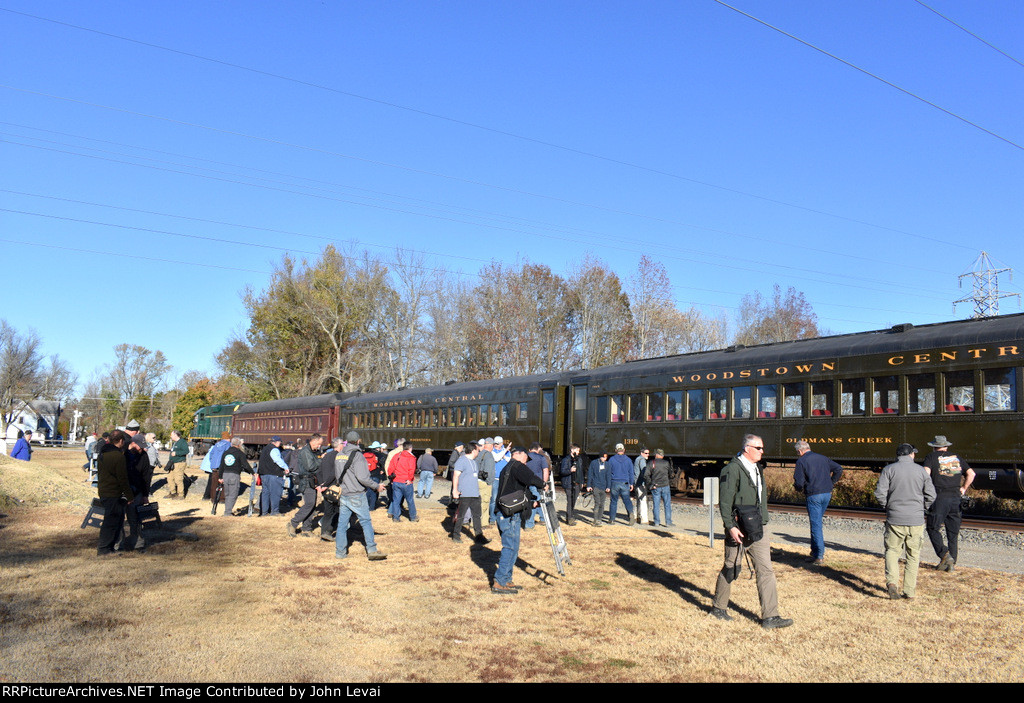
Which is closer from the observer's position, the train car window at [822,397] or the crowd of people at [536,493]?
the crowd of people at [536,493]

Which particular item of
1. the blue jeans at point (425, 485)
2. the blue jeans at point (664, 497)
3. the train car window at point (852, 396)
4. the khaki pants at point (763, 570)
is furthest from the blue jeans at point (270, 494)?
the train car window at point (852, 396)

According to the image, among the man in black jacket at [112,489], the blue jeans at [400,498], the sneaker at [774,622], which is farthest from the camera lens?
the blue jeans at [400,498]

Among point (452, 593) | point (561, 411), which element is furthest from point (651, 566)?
point (561, 411)

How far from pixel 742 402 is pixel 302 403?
2807cm

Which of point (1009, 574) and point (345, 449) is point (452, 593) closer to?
point (345, 449)

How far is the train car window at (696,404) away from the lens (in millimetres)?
19969

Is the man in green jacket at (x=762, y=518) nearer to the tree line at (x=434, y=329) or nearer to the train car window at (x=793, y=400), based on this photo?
the train car window at (x=793, y=400)

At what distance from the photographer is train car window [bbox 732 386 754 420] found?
61.9 feet

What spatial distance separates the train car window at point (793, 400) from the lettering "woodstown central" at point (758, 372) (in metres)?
0.34

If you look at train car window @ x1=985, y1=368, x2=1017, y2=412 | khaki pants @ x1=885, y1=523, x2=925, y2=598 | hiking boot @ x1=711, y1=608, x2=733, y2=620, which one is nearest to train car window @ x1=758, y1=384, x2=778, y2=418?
train car window @ x1=985, y1=368, x2=1017, y2=412

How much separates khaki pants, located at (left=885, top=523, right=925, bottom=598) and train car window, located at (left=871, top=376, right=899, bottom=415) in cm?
732

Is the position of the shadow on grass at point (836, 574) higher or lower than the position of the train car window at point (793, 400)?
lower

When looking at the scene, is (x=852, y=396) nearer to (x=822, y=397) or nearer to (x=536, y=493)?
(x=822, y=397)

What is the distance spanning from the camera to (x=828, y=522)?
49.5 feet
